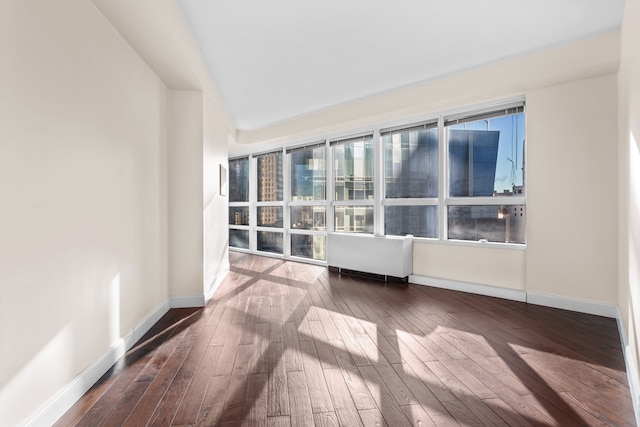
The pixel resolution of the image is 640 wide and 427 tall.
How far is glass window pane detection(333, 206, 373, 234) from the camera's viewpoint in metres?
5.32

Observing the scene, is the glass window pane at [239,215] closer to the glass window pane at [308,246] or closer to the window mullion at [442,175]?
the glass window pane at [308,246]

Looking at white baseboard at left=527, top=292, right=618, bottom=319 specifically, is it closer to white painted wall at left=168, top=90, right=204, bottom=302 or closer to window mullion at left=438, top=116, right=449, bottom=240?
window mullion at left=438, top=116, right=449, bottom=240

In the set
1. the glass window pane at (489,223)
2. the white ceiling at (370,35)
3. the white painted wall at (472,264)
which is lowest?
the white painted wall at (472,264)

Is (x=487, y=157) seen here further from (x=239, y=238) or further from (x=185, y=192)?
(x=239, y=238)

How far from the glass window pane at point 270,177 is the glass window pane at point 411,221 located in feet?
8.52

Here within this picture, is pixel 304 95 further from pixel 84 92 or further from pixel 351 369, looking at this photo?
pixel 351 369

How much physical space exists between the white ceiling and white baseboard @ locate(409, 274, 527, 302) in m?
2.60

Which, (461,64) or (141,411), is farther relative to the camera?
(461,64)

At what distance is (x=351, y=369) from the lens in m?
2.19

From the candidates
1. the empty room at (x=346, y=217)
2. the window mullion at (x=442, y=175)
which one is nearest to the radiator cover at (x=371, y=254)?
the empty room at (x=346, y=217)

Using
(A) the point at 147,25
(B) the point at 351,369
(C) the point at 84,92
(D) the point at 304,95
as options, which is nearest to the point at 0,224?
(C) the point at 84,92

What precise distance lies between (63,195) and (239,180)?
585 cm

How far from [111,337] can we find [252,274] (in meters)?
2.97

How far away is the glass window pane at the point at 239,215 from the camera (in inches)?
297
